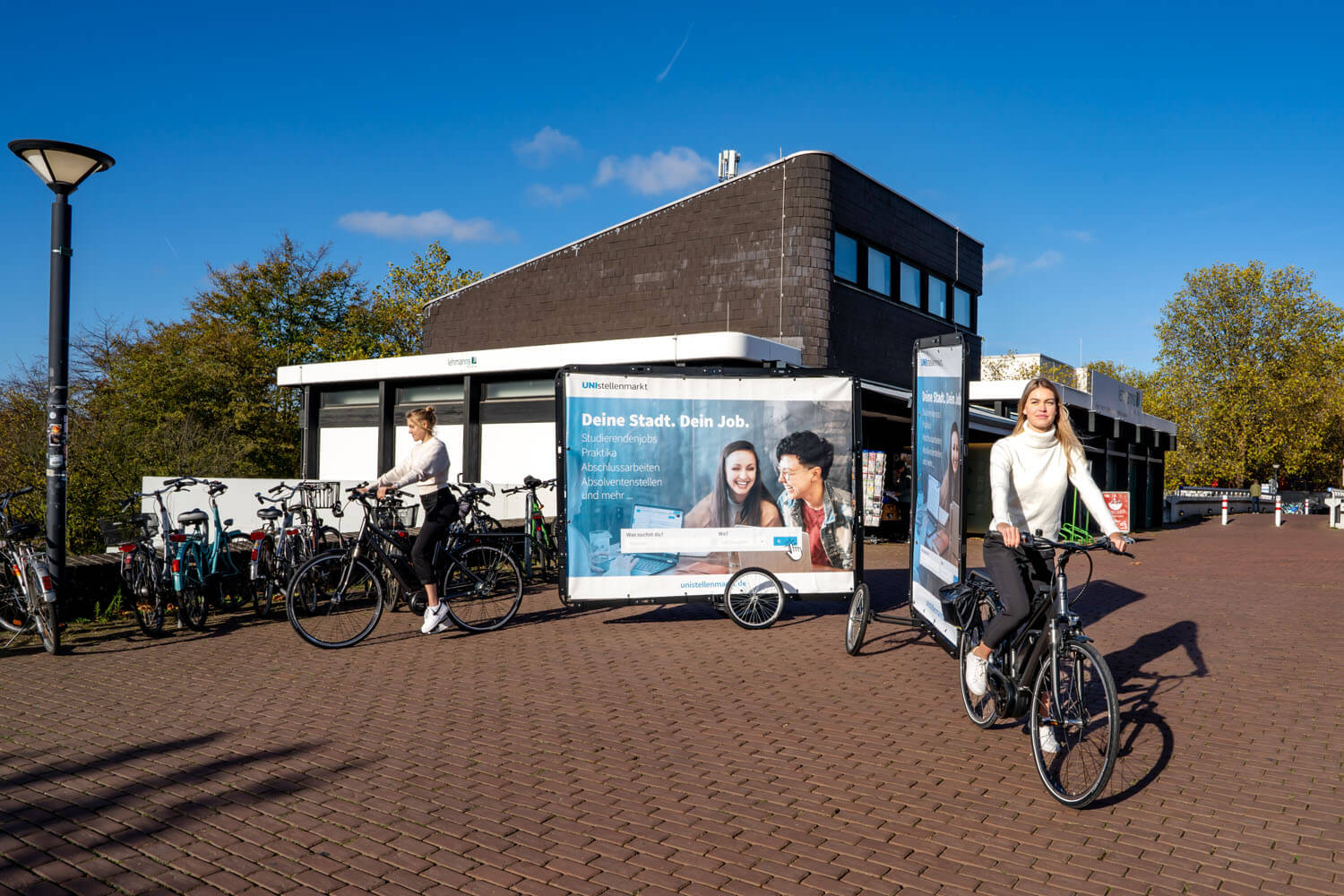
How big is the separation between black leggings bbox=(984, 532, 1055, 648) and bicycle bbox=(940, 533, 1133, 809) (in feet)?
0.17

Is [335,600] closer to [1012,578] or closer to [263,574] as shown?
[263,574]

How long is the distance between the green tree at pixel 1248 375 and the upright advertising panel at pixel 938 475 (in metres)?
50.1

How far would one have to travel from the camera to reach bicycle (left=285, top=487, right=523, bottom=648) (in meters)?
7.82

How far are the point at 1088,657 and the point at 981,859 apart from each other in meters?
1.03

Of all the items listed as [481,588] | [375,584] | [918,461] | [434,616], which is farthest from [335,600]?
[918,461]

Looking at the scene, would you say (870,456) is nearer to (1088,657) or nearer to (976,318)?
(976,318)

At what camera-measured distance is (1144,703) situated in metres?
6.19

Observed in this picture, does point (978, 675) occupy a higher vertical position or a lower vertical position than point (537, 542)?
lower

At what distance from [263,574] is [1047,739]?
7526 mm

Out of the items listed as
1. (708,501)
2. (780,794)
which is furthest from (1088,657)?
(708,501)

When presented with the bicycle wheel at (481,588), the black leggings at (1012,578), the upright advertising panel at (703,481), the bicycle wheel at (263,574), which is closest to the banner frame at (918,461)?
the black leggings at (1012,578)

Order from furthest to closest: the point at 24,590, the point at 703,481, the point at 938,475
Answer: the point at 703,481 < the point at 24,590 < the point at 938,475

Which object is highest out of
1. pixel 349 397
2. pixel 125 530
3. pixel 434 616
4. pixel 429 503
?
pixel 349 397

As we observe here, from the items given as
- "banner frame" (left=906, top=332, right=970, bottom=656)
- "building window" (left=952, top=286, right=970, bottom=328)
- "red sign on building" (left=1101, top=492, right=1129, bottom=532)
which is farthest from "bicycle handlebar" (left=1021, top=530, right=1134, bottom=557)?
"building window" (left=952, top=286, right=970, bottom=328)
